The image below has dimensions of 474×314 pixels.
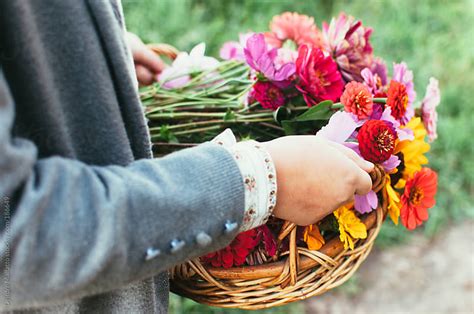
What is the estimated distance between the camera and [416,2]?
3.22 metres

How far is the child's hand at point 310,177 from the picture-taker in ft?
2.31

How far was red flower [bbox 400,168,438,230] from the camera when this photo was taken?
0.90m

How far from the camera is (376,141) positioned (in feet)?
2.59

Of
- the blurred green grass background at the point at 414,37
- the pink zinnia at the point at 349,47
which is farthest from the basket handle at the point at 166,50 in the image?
the blurred green grass background at the point at 414,37

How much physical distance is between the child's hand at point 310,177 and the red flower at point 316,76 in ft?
0.56

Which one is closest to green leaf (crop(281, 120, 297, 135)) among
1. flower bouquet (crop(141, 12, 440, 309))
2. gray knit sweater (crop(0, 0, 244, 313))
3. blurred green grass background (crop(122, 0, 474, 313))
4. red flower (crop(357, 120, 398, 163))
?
flower bouquet (crop(141, 12, 440, 309))

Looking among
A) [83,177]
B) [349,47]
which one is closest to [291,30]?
[349,47]

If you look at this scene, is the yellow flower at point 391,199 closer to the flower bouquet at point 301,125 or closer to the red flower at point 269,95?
the flower bouquet at point 301,125

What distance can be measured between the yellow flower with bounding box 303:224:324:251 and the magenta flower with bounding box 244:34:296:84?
235mm

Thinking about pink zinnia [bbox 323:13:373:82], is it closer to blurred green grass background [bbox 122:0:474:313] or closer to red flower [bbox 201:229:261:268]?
red flower [bbox 201:229:261:268]

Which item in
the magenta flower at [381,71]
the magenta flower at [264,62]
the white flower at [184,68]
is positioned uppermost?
the magenta flower at [264,62]

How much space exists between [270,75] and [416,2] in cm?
259

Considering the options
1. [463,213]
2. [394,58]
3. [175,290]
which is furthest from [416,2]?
[175,290]

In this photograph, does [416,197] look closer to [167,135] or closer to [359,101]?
[359,101]
